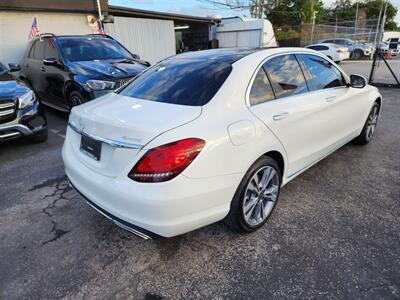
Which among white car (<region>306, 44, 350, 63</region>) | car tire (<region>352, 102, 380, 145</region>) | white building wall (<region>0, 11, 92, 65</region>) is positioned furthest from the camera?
white car (<region>306, 44, 350, 63</region>)

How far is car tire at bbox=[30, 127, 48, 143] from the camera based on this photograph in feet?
15.7

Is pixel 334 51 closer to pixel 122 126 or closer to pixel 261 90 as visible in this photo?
pixel 261 90

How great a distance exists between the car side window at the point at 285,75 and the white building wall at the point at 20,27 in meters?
10.1

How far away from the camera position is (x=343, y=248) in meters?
2.31

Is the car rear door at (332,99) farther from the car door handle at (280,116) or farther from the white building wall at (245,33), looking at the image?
the white building wall at (245,33)

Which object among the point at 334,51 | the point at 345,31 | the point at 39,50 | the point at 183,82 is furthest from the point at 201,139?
the point at 345,31

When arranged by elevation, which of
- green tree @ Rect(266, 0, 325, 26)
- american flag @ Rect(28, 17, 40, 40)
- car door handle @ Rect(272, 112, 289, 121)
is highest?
green tree @ Rect(266, 0, 325, 26)

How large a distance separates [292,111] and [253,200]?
0.89 meters

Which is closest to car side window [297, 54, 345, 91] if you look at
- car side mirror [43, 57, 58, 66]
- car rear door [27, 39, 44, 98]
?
car side mirror [43, 57, 58, 66]

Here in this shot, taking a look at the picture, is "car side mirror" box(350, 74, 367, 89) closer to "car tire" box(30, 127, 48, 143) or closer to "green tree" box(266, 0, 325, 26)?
"car tire" box(30, 127, 48, 143)

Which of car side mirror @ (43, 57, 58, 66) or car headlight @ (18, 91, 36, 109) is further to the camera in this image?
car side mirror @ (43, 57, 58, 66)

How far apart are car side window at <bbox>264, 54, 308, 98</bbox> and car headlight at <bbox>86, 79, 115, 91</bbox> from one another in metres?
3.40

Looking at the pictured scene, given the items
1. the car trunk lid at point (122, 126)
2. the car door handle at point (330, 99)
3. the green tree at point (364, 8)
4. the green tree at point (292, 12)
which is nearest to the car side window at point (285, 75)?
the car door handle at point (330, 99)

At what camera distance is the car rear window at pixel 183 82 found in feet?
7.49
